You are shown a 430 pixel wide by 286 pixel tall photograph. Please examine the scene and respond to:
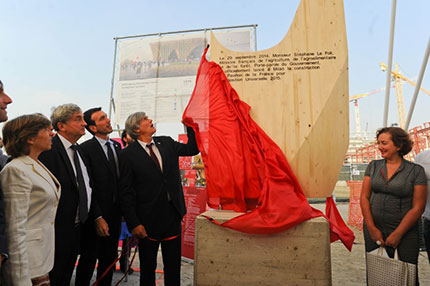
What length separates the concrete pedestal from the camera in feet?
5.83

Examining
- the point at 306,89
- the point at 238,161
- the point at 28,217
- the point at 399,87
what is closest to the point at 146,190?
the point at 238,161

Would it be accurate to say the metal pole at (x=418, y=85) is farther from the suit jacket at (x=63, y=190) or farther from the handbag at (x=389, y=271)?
the suit jacket at (x=63, y=190)

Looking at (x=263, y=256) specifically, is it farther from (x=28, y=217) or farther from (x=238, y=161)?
(x=28, y=217)

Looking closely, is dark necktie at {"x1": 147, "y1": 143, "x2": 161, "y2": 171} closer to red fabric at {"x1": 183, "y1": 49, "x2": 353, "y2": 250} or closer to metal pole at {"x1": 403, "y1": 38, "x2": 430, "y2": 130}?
red fabric at {"x1": 183, "y1": 49, "x2": 353, "y2": 250}

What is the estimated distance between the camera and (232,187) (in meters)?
2.02

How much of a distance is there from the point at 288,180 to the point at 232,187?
408 millimetres

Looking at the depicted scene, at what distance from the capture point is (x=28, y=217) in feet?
4.30

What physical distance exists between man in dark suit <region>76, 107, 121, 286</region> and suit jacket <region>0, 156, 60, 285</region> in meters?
0.70

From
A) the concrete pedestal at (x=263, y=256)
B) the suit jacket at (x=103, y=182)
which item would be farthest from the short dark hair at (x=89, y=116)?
the concrete pedestal at (x=263, y=256)

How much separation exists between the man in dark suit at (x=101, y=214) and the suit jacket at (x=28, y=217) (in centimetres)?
70

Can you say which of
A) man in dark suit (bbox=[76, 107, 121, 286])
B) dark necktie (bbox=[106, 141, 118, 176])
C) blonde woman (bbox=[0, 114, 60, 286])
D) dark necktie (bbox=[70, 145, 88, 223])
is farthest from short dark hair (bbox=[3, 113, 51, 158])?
dark necktie (bbox=[106, 141, 118, 176])

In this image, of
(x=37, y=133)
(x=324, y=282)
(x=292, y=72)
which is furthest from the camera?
(x=292, y=72)

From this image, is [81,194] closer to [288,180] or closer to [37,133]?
[37,133]

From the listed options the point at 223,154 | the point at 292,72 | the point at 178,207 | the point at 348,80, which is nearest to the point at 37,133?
the point at 178,207
